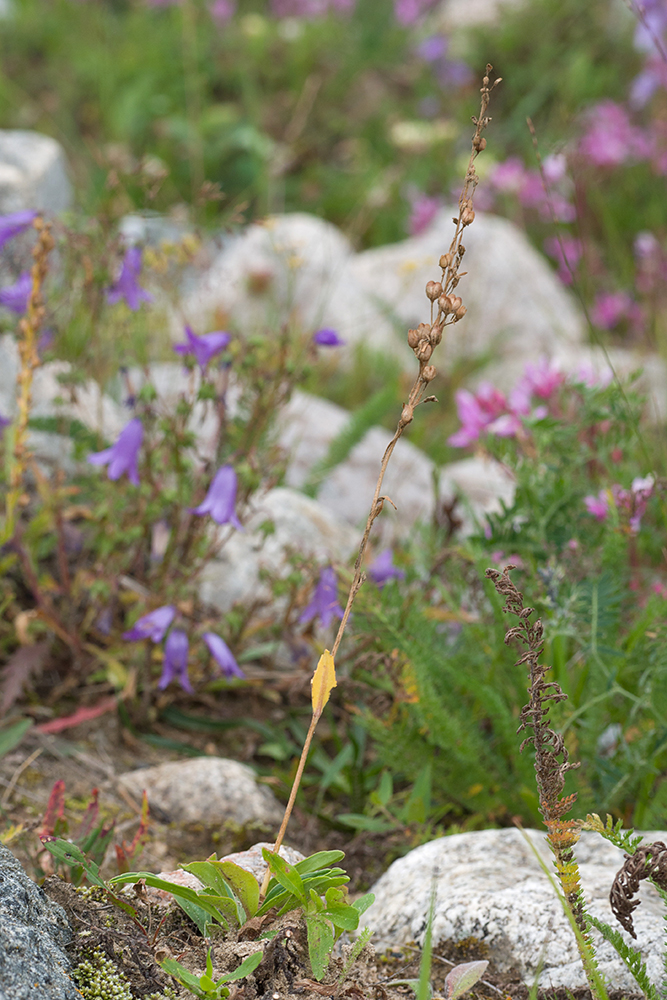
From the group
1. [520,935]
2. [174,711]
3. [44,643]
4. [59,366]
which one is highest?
[59,366]

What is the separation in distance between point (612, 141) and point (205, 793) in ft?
18.2

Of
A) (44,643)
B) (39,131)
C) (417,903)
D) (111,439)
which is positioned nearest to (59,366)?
(111,439)

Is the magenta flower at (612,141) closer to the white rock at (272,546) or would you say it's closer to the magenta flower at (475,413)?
the magenta flower at (475,413)

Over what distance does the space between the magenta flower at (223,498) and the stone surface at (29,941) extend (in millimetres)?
996

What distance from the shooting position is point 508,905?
1.45m

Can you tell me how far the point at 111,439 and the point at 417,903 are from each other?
178 centimetres

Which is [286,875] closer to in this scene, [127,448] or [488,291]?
[127,448]

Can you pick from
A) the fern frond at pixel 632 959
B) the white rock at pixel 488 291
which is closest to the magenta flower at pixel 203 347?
the fern frond at pixel 632 959

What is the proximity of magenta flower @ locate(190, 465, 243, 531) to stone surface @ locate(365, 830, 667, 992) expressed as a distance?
81 centimetres

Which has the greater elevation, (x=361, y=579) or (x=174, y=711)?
(x=361, y=579)

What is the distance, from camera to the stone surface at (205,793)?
1963 mm

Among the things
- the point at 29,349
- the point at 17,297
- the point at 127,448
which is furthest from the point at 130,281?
the point at 29,349

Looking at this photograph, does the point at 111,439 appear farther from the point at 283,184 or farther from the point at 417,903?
the point at 283,184

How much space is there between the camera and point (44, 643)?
220cm
